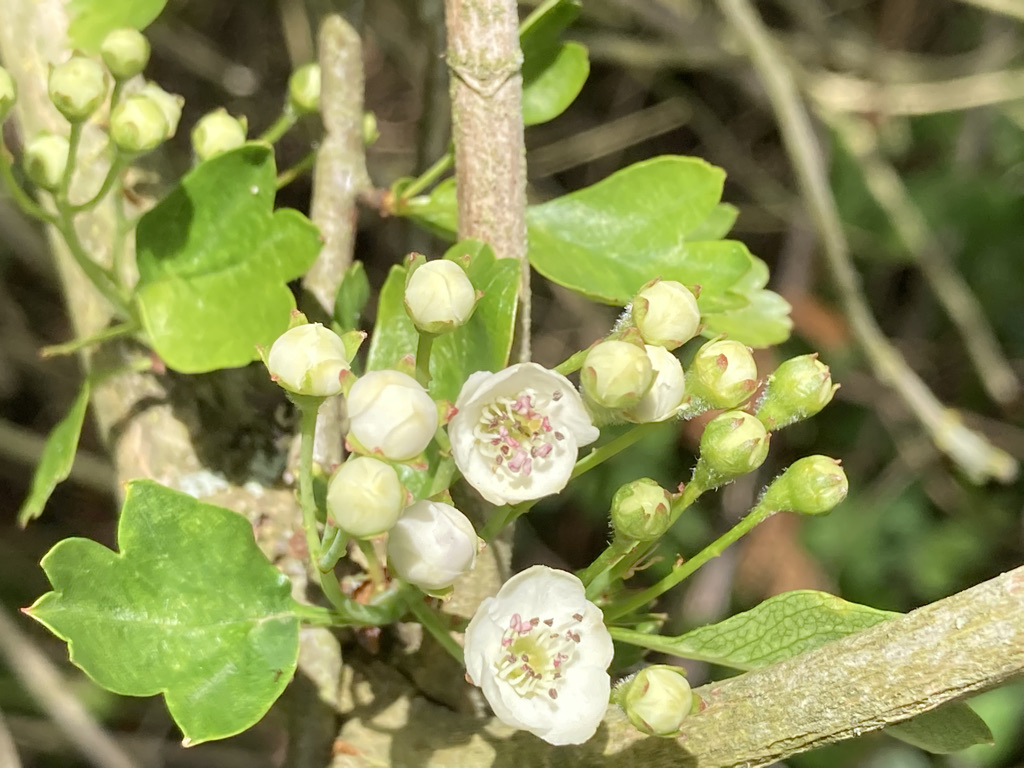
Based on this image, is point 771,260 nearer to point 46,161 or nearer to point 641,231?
point 641,231

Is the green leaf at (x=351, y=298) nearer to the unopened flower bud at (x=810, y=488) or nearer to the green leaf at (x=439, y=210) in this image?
the green leaf at (x=439, y=210)

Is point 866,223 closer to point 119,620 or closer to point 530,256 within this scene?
point 530,256

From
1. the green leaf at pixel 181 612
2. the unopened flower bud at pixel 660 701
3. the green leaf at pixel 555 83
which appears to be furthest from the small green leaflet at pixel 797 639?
the green leaf at pixel 555 83

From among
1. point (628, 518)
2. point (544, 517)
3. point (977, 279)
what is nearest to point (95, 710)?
point (544, 517)

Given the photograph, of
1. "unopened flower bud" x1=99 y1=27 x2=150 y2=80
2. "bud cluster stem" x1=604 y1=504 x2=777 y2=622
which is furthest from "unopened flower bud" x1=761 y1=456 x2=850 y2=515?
"unopened flower bud" x1=99 y1=27 x2=150 y2=80

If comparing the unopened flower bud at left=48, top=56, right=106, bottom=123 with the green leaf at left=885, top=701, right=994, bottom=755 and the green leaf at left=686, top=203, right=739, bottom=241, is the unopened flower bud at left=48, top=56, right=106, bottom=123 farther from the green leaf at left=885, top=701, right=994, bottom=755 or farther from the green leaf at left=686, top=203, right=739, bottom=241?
the green leaf at left=885, top=701, right=994, bottom=755

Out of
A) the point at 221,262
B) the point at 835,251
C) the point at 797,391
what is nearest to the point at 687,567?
the point at 797,391
